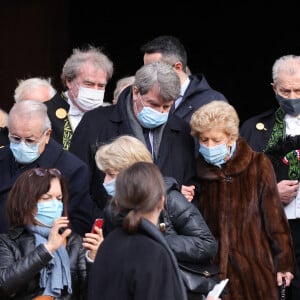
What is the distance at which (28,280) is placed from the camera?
6.20 metres

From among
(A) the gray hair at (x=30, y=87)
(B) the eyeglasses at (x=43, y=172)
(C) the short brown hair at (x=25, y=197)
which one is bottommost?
(C) the short brown hair at (x=25, y=197)

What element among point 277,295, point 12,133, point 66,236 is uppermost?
point 12,133

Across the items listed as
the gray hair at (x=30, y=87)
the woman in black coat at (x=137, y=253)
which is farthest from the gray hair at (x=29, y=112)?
the woman in black coat at (x=137, y=253)

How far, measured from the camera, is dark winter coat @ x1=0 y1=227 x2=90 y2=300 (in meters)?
6.16

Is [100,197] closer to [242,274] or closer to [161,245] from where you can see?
[242,274]

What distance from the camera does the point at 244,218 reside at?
7102mm

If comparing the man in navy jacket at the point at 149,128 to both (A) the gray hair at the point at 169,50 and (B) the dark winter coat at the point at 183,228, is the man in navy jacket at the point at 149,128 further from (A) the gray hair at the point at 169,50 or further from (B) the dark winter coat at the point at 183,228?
(A) the gray hair at the point at 169,50

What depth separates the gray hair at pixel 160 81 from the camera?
701 centimetres

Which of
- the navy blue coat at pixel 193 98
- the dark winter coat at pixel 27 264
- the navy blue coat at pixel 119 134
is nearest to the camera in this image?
the dark winter coat at pixel 27 264

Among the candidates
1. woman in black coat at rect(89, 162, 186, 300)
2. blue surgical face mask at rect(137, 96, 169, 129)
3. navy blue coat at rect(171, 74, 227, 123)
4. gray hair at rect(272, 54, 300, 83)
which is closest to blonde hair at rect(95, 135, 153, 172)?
blue surgical face mask at rect(137, 96, 169, 129)

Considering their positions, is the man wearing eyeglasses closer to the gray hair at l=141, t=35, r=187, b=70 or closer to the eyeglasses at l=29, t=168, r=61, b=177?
the eyeglasses at l=29, t=168, r=61, b=177

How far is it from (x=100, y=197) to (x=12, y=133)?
0.63m

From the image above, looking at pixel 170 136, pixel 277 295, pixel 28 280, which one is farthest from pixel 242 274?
pixel 28 280

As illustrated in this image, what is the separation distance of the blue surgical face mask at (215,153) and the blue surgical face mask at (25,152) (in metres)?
0.95
